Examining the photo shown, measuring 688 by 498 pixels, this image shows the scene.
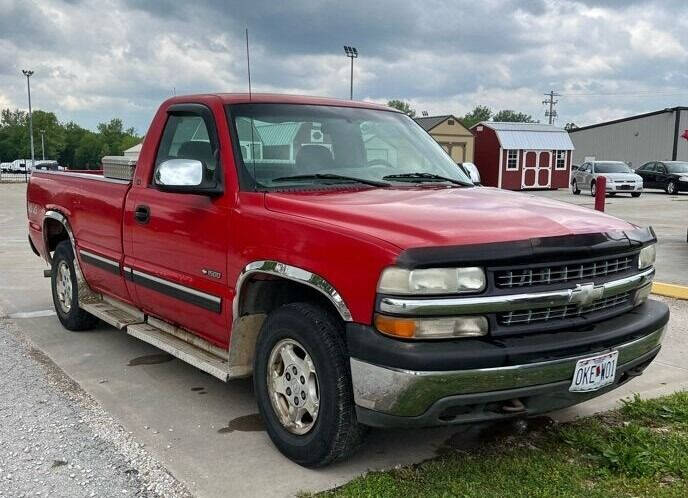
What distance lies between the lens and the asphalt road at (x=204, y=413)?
11.1ft

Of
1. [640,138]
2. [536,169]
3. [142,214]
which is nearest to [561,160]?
[536,169]

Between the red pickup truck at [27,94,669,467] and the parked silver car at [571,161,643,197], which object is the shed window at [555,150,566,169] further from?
the red pickup truck at [27,94,669,467]

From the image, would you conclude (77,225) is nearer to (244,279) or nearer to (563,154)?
(244,279)

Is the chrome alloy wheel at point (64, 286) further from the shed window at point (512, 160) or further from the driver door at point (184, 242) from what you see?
the shed window at point (512, 160)

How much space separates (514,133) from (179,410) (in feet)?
117

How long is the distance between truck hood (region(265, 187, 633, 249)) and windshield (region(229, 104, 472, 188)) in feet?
0.86

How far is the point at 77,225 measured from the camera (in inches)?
224

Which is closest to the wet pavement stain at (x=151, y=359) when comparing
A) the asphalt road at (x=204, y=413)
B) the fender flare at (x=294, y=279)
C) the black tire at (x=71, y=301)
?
the asphalt road at (x=204, y=413)

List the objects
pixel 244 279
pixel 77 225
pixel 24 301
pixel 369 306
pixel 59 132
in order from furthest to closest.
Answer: pixel 59 132
pixel 24 301
pixel 77 225
pixel 244 279
pixel 369 306

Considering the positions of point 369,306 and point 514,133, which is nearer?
point 369,306

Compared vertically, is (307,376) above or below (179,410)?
above

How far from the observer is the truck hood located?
2965mm

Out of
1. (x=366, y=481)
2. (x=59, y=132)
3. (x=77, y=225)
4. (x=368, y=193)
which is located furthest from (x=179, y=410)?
(x=59, y=132)

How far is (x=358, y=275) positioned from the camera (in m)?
2.95
